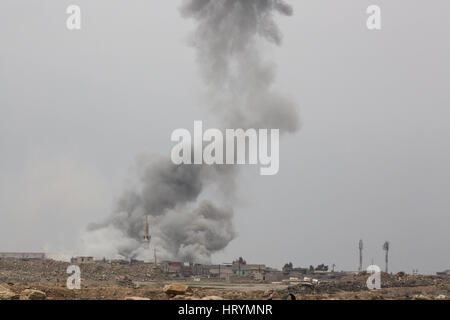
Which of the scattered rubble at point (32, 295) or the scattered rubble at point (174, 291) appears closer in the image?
the scattered rubble at point (32, 295)

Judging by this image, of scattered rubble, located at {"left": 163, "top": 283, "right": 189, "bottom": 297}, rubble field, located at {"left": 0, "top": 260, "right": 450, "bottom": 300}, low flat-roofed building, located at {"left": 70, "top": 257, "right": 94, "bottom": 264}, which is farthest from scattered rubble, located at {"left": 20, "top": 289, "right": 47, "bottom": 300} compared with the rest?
low flat-roofed building, located at {"left": 70, "top": 257, "right": 94, "bottom": 264}

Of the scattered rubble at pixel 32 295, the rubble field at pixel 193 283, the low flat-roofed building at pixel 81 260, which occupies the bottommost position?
the rubble field at pixel 193 283

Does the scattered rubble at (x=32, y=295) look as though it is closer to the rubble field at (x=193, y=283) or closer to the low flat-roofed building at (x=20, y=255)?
the rubble field at (x=193, y=283)

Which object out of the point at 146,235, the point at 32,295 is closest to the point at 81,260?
the point at 146,235

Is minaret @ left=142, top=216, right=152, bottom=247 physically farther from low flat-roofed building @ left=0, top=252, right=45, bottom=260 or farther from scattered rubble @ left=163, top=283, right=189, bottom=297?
scattered rubble @ left=163, top=283, right=189, bottom=297

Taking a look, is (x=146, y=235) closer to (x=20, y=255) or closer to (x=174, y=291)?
(x=20, y=255)

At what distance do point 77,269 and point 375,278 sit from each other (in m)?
47.6

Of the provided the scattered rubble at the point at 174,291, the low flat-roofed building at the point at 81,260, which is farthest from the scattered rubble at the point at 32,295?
the low flat-roofed building at the point at 81,260

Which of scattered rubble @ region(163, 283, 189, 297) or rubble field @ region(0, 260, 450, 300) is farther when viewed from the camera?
rubble field @ region(0, 260, 450, 300)

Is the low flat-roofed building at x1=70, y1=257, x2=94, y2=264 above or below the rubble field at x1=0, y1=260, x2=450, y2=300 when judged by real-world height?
above

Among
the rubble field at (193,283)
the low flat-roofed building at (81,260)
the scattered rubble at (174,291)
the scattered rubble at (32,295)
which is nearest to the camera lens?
the scattered rubble at (32,295)
